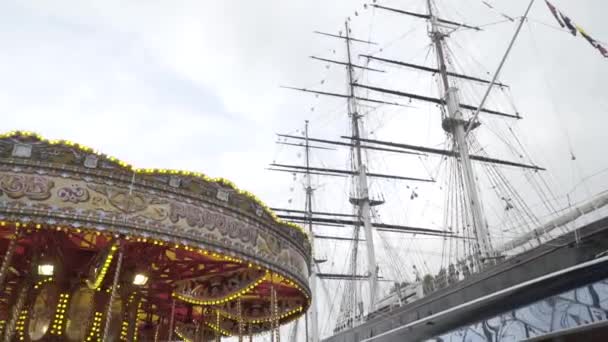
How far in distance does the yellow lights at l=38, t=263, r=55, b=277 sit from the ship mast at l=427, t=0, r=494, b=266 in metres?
15.2

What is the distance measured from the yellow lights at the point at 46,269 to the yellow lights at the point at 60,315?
0.78 meters

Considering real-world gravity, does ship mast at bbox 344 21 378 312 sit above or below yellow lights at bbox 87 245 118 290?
above

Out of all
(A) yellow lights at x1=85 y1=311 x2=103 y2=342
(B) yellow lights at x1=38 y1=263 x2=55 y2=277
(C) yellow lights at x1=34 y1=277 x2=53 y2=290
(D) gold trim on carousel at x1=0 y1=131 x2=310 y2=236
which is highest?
(D) gold trim on carousel at x1=0 y1=131 x2=310 y2=236

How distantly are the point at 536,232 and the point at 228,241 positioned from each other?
812 centimetres

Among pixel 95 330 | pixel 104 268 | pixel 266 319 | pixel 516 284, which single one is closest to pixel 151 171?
pixel 104 268

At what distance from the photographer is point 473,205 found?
23.8 meters

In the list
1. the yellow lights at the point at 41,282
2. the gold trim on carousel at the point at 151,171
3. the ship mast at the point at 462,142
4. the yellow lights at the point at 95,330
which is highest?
the ship mast at the point at 462,142

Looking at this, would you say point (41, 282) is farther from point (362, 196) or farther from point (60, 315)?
point (362, 196)

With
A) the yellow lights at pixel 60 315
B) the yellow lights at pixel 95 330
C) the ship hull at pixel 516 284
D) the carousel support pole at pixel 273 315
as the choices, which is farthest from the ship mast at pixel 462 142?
the yellow lights at pixel 60 315

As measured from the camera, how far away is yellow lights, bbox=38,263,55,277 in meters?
12.8

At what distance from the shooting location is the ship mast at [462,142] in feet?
72.6

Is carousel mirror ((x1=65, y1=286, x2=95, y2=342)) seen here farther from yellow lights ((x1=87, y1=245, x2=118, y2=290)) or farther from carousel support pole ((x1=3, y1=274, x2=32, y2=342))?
carousel support pole ((x1=3, y1=274, x2=32, y2=342))

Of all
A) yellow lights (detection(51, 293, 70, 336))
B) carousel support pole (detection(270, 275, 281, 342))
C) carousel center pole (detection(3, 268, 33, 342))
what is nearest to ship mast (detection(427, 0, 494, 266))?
carousel support pole (detection(270, 275, 281, 342))

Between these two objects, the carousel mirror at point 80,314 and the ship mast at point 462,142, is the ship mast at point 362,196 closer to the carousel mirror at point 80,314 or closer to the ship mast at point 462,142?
the ship mast at point 462,142
